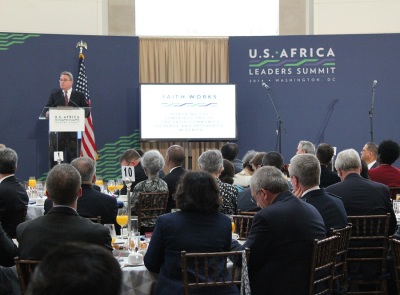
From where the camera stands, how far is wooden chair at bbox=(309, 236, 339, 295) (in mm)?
3850

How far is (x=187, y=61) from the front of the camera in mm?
12836

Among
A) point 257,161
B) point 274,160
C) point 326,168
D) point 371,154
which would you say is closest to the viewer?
point 274,160

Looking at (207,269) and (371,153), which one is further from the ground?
(371,153)

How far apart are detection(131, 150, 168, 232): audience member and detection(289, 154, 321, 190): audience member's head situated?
2.25 m

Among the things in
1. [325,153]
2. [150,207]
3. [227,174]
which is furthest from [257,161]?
[150,207]

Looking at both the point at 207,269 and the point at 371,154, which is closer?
the point at 207,269

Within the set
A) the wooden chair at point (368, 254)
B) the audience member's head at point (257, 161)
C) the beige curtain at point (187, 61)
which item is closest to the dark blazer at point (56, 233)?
the wooden chair at point (368, 254)

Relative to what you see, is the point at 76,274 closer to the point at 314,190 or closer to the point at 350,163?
the point at 314,190

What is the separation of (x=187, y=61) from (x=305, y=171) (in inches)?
335

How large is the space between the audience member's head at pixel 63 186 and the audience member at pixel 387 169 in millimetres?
4305

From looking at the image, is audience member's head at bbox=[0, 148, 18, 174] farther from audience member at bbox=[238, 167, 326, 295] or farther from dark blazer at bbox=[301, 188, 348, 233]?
audience member at bbox=[238, 167, 326, 295]

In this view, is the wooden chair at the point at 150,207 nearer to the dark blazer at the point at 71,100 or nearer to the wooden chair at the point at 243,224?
the wooden chair at the point at 243,224

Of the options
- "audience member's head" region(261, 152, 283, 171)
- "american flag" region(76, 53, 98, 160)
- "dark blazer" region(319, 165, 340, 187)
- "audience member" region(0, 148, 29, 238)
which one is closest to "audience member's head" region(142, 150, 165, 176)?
"audience member's head" region(261, 152, 283, 171)

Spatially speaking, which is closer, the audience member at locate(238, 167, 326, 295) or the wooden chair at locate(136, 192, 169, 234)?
the audience member at locate(238, 167, 326, 295)
